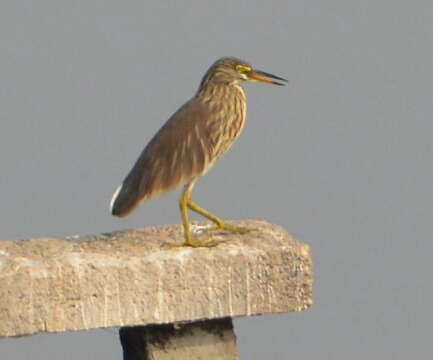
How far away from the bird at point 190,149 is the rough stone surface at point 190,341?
20.5 inches

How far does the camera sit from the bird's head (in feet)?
37.1


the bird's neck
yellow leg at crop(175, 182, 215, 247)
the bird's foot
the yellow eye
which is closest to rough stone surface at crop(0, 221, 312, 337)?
yellow leg at crop(175, 182, 215, 247)

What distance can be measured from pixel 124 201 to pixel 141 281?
87 cm

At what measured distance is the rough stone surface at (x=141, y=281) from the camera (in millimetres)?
9688

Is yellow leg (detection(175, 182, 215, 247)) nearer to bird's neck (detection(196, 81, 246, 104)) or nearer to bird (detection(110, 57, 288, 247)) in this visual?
bird (detection(110, 57, 288, 247))

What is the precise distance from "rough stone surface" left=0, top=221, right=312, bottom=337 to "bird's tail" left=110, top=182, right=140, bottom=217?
206 millimetres

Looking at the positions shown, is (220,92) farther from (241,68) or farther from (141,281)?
(141,281)

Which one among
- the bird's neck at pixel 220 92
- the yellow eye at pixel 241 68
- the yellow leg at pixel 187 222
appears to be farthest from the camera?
the yellow eye at pixel 241 68

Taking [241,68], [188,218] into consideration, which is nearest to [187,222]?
[188,218]

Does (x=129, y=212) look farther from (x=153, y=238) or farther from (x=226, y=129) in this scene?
(x=226, y=129)

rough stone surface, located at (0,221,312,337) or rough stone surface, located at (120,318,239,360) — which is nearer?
rough stone surface, located at (0,221,312,337)

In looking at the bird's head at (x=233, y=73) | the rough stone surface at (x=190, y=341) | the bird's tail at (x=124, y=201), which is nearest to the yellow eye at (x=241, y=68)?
the bird's head at (x=233, y=73)

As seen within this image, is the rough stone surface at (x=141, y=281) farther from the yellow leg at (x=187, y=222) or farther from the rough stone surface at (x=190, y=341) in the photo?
the rough stone surface at (x=190, y=341)

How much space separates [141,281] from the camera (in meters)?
9.84
